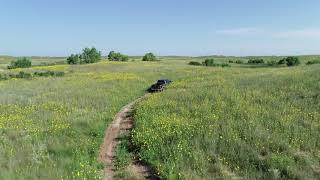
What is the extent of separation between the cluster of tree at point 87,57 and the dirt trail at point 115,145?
95.1 m

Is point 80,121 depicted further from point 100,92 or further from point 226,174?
point 100,92

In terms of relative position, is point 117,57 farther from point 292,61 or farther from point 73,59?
point 292,61

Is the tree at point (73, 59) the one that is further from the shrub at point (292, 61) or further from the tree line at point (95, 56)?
the shrub at point (292, 61)

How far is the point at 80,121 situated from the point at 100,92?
14019mm

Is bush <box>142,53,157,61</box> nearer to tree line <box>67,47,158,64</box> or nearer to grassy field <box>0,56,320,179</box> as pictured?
tree line <box>67,47,158,64</box>

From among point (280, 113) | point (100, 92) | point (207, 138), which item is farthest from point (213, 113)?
point (100, 92)

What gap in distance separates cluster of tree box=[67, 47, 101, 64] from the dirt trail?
312 feet

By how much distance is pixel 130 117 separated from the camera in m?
22.5

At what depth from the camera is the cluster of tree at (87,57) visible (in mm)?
117562

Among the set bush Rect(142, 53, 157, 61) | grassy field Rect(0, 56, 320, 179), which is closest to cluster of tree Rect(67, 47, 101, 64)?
bush Rect(142, 53, 157, 61)

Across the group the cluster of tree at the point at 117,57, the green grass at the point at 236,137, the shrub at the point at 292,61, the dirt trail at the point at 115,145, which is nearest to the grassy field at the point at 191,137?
the green grass at the point at 236,137

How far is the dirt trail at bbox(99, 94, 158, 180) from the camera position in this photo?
12.8 metres

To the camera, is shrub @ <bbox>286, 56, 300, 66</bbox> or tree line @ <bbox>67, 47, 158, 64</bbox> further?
tree line @ <bbox>67, 47, 158, 64</bbox>

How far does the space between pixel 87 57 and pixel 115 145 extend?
4545 inches
